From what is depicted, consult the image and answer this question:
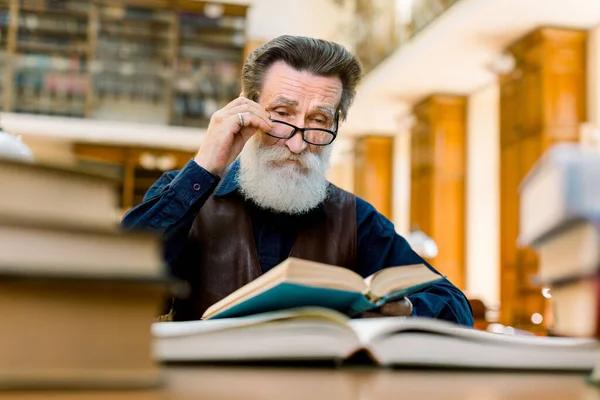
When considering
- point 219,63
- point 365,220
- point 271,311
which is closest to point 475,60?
point 219,63

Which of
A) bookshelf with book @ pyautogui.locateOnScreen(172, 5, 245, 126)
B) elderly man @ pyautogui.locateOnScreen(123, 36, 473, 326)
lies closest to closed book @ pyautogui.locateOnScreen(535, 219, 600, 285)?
elderly man @ pyautogui.locateOnScreen(123, 36, 473, 326)

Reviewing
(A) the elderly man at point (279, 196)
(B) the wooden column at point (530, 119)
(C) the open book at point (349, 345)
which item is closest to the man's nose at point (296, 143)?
(A) the elderly man at point (279, 196)

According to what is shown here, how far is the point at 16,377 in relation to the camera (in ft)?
2.26

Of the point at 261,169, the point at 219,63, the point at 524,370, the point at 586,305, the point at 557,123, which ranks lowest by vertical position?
the point at 524,370

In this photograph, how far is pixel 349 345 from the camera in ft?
3.37

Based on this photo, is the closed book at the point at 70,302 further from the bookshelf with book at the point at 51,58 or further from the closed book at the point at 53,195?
the bookshelf with book at the point at 51,58

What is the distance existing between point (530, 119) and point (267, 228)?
6.34 meters

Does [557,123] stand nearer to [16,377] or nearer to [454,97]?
[454,97]

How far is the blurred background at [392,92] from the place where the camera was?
26.2ft

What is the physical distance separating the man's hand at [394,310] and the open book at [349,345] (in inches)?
17.9

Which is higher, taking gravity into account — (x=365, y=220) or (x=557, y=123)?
(x=557, y=123)

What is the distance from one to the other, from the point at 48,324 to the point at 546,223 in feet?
1.41

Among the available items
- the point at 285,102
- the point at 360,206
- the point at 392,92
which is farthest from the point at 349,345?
the point at 392,92

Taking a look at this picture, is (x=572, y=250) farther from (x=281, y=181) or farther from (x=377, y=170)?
(x=377, y=170)
